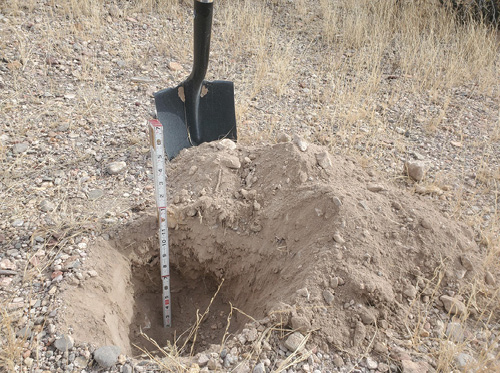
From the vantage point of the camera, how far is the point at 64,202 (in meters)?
2.74

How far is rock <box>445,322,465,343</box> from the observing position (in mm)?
2080

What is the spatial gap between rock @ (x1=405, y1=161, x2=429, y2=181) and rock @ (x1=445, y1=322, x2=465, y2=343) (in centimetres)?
124

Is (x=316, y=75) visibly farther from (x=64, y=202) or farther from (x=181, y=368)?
(x=181, y=368)

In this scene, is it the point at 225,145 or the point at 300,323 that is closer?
the point at 300,323

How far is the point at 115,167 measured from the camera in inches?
120

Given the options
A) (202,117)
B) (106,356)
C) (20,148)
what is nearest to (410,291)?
(106,356)

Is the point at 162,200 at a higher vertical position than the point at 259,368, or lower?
higher

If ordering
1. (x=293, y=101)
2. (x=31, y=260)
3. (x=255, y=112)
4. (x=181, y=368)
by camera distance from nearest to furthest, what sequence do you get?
(x=181, y=368), (x=31, y=260), (x=255, y=112), (x=293, y=101)

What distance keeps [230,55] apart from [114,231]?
275 centimetres

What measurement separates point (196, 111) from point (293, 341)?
1907 millimetres

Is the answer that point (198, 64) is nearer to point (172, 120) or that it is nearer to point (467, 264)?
point (172, 120)

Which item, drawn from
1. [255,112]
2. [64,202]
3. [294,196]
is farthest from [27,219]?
[255,112]

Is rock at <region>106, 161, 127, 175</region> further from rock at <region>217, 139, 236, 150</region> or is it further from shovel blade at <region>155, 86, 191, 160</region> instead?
rock at <region>217, 139, 236, 150</region>

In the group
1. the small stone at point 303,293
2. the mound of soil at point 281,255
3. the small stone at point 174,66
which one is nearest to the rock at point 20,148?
the mound of soil at point 281,255
